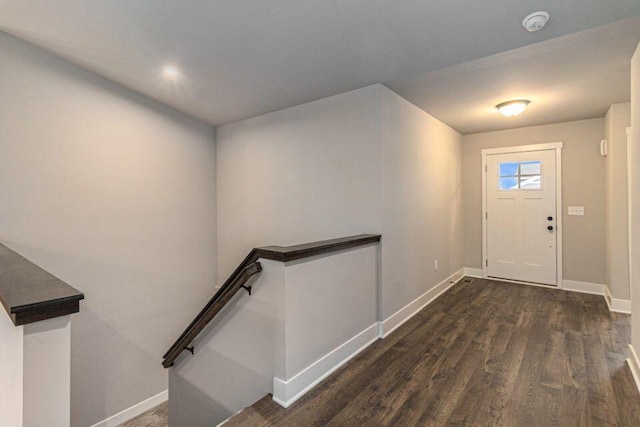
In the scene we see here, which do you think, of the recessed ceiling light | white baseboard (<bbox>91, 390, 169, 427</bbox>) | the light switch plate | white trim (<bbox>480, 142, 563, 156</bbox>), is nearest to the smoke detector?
the recessed ceiling light

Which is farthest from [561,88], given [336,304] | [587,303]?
[336,304]

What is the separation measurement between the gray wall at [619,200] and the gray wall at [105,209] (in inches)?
202

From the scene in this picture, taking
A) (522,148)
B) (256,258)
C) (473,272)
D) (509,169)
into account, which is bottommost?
(473,272)

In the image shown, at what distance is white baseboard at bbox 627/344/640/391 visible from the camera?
2.10m

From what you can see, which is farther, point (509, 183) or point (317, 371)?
point (509, 183)

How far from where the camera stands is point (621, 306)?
3.51 meters

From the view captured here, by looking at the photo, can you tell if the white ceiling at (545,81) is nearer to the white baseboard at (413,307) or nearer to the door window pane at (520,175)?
the door window pane at (520,175)

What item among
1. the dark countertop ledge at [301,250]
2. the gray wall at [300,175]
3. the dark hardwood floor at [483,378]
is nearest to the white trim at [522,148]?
the dark hardwood floor at [483,378]

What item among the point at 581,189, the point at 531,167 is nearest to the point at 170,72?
the point at 531,167

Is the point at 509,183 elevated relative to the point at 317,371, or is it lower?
elevated

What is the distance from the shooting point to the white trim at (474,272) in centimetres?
505

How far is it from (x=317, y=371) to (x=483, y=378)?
1.19 m

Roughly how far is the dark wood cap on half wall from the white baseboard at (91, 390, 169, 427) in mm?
2910

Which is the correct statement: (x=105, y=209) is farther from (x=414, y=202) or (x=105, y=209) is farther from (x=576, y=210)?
(x=576, y=210)
